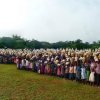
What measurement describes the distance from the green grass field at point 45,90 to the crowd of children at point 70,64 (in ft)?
2.86

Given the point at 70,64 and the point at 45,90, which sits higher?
the point at 70,64

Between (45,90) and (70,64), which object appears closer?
(45,90)

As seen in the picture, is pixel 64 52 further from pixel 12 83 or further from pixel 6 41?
pixel 6 41

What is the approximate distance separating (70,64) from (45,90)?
512 cm

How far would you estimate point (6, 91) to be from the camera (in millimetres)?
20688

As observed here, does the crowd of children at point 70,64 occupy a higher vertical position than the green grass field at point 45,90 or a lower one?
higher

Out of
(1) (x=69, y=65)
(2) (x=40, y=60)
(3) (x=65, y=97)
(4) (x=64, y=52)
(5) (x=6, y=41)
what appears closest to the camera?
(3) (x=65, y=97)

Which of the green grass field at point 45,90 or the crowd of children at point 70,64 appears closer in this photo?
the green grass field at point 45,90

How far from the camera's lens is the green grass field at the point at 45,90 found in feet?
61.8

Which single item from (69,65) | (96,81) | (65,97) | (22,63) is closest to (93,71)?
(96,81)

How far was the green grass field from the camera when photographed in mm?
18828

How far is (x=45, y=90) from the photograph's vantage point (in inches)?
825

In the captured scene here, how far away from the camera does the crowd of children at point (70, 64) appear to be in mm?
23109

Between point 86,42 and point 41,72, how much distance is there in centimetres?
4185
